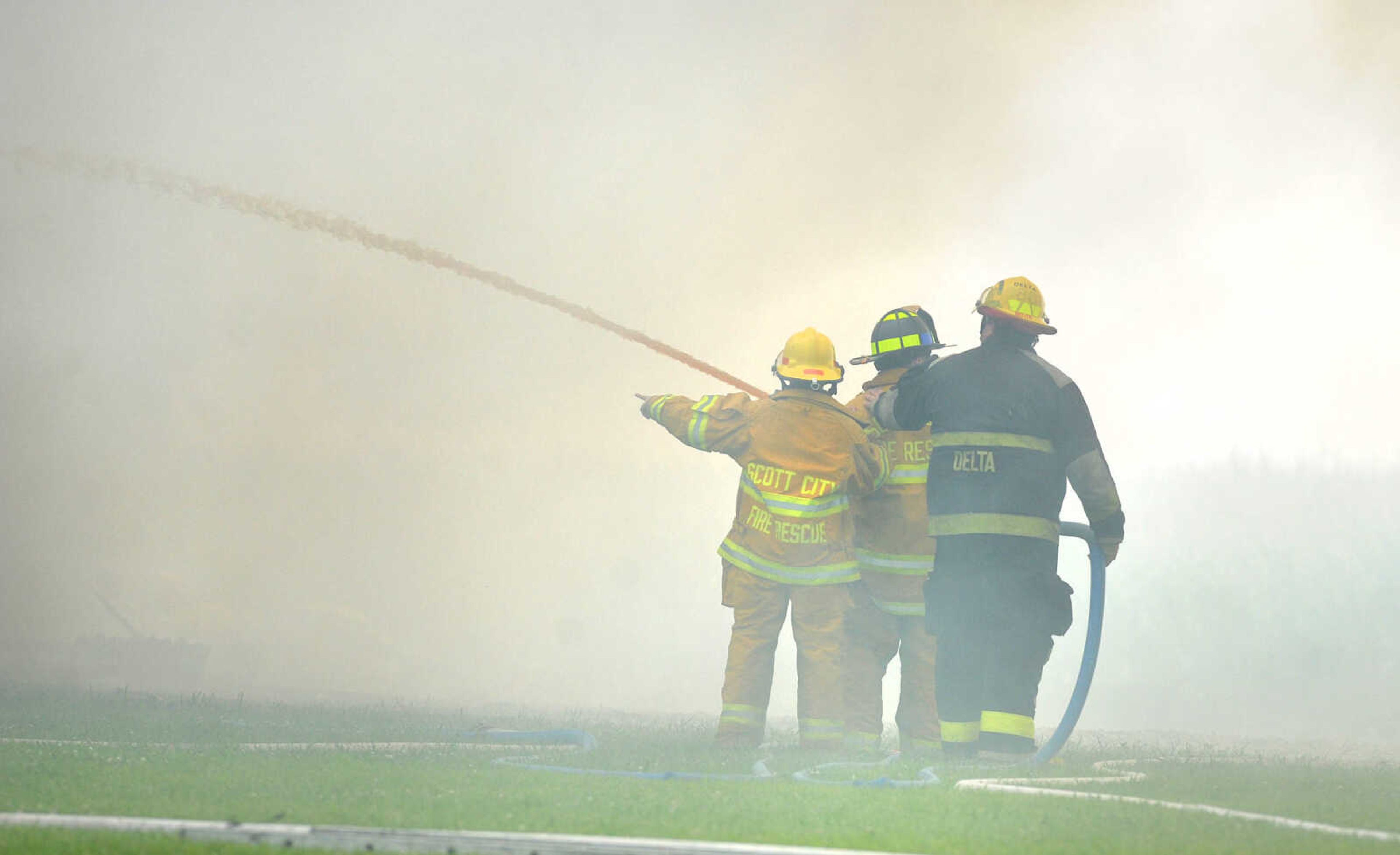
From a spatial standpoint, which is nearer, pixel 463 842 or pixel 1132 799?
pixel 463 842

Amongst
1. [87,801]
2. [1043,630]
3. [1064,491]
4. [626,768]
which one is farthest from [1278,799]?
[87,801]

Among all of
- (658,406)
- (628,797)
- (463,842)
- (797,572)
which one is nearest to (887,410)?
(797,572)

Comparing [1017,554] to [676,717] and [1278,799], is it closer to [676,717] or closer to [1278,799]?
[1278,799]

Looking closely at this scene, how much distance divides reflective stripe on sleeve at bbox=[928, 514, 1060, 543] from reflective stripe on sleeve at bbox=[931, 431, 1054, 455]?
1.39ft

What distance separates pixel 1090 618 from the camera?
8633 millimetres

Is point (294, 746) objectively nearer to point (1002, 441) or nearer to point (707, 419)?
point (707, 419)

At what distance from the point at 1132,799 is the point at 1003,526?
2.56 m

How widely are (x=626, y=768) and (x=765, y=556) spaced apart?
7.98 ft

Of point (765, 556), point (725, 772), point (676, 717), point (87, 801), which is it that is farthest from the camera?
point (676, 717)

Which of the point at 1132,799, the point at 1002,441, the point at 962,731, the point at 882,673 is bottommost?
the point at 1132,799

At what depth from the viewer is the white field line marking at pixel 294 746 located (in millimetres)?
7602

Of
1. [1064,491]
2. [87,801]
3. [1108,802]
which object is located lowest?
[87,801]

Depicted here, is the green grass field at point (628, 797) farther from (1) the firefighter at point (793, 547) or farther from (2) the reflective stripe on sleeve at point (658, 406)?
(2) the reflective stripe on sleeve at point (658, 406)

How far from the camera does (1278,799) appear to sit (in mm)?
6160
